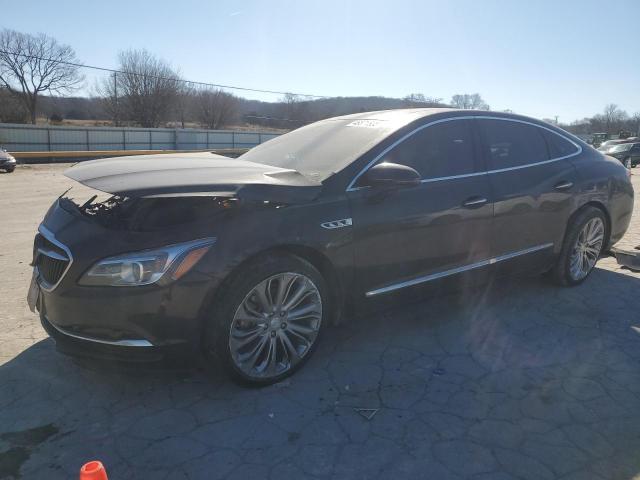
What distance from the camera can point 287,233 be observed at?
2920 millimetres

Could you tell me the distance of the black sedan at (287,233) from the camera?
2.64 metres

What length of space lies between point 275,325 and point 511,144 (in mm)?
2647

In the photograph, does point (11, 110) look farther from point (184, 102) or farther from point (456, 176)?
point (456, 176)

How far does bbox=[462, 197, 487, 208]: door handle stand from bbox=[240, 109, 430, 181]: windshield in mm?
748

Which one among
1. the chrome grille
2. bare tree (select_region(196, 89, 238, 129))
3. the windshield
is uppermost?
bare tree (select_region(196, 89, 238, 129))

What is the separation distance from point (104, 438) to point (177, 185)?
1381 millimetres

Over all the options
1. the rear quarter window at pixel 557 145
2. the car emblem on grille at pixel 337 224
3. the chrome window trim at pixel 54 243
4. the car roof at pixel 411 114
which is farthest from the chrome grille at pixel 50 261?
the rear quarter window at pixel 557 145

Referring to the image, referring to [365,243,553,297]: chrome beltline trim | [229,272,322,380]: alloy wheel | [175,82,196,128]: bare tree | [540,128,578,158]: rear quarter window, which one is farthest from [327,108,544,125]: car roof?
[175,82,196,128]: bare tree

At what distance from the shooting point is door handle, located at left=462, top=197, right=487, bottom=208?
3.75 metres

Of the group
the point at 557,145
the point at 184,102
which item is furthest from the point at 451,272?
the point at 184,102

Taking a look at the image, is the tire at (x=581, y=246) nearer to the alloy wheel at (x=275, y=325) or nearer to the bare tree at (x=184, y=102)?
the alloy wheel at (x=275, y=325)

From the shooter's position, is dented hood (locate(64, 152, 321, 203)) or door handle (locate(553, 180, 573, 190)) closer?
dented hood (locate(64, 152, 321, 203))

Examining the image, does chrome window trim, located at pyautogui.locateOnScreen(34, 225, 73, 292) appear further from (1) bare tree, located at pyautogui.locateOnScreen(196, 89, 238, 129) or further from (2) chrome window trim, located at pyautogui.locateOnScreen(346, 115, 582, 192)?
(1) bare tree, located at pyautogui.locateOnScreen(196, 89, 238, 129)

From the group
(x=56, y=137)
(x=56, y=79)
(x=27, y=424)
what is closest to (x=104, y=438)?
(x=27, y=424)
